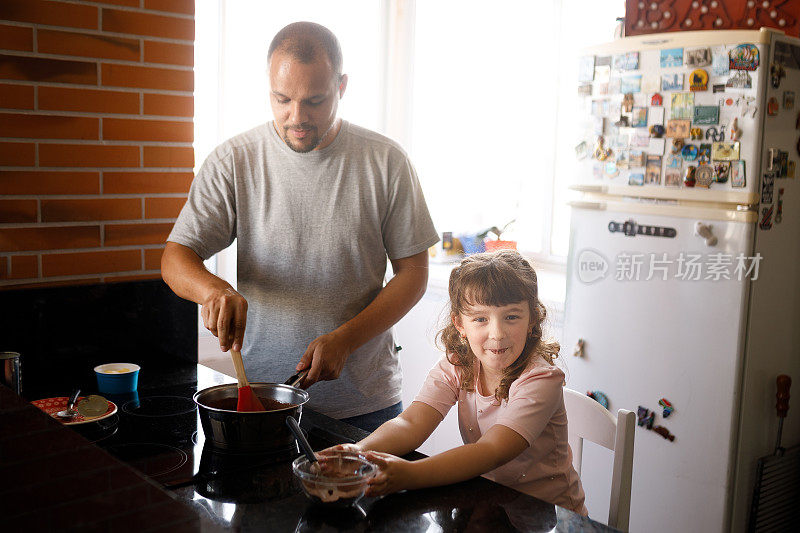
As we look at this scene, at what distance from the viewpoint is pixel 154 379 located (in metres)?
1.71

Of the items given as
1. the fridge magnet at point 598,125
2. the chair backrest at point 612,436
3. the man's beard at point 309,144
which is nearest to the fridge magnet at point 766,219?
the fridge magnet at point 598,125

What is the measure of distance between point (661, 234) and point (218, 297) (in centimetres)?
149

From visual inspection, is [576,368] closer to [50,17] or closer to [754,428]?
[754,428]

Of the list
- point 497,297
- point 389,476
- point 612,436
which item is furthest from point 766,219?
point 389,476

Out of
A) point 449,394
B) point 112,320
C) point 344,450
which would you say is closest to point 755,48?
point 449,394

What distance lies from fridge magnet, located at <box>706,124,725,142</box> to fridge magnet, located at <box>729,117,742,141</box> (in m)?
0.03

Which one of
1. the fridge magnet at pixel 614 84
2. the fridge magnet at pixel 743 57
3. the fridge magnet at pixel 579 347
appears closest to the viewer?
the fridge magnet at pixel 743 57

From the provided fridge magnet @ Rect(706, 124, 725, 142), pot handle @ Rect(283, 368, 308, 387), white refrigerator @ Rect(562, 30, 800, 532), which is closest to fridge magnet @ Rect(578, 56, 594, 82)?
white refrigerator @ Rect(562, 30, 800, 532)

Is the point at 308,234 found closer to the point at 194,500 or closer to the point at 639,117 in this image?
the point at 194,500

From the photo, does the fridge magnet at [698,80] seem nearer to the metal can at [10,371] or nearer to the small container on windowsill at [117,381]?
the small container on windowsill at [117,381]

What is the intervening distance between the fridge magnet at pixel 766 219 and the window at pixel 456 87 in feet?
3.74

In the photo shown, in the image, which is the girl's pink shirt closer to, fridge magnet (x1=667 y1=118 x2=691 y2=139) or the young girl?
the young girl

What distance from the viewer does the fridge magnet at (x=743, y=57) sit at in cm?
215

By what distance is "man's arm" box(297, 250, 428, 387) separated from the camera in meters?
1.46
